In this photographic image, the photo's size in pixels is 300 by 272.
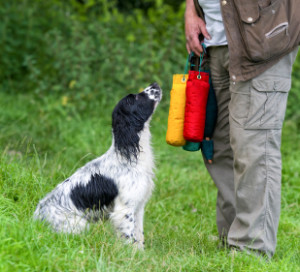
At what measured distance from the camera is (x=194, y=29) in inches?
143

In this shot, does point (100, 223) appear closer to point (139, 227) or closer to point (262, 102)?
point (139, 227)

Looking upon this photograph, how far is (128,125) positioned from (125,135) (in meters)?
0.08

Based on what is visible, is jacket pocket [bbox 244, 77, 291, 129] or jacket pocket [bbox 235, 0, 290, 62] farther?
jacket pocket [bbox 244, 77, 291, 129]

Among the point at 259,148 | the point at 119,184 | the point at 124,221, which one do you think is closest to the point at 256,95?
the point at 259,148

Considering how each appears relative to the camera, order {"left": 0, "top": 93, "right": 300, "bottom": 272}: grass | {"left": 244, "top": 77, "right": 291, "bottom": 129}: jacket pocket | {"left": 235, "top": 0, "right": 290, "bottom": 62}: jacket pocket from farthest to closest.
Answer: {"left": 244, "top": 77, "right": 291, "bottom": 129}: jacket pocket, {"left": 235, "top": 0, "right": 290, "bottom": 62}: jacket pocket, {"left": 0, "top": 93, "right": 300, "bottom": 272}: grass

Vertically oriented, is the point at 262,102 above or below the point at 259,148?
above

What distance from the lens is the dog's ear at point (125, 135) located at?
363cm

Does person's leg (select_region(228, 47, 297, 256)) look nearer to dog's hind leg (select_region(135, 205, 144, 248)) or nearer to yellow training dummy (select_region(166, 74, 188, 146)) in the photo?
yellow training dummy (select_region(166, 74, 188, 146))

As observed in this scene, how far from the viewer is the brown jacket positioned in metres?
3.08

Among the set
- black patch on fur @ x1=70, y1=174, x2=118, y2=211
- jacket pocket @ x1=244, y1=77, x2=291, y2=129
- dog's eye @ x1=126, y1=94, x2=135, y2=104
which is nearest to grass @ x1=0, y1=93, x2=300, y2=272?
black patch on fur @ x1=70, y1=174, x2=118, y2=211

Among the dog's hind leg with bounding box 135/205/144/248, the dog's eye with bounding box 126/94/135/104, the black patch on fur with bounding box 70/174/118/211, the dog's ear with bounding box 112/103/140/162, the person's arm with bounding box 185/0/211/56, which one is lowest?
the dog's hind leg with bounding box 135/205/144/248

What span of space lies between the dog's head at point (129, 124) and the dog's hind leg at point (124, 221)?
1.25 feet

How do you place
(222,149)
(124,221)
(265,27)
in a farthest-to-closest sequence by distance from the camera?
(222,149)
(124,221)
(265,27)

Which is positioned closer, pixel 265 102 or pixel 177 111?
pixel 265 102
